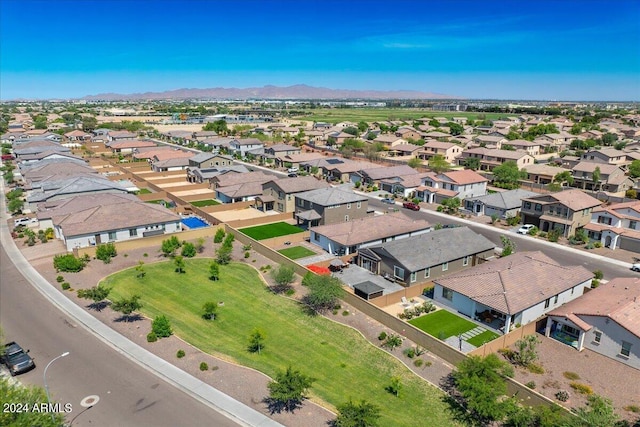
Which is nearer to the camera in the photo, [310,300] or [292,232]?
[310,300]

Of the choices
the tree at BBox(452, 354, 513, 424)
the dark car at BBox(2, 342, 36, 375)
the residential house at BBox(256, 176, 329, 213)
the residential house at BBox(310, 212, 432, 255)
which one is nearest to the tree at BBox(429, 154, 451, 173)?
the residential house at BBox(256, 176, 329, 213)

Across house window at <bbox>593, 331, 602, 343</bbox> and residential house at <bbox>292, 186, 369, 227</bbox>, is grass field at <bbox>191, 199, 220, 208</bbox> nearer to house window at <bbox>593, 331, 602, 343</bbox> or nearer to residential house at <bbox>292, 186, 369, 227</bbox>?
residential house at <bbox>292, 186, 369, 227</bbox>

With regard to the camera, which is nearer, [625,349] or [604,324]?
[625,349]

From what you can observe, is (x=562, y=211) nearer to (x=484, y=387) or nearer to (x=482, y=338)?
(x=482, y=338)

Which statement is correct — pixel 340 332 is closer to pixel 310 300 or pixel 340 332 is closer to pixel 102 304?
pixel 310 300

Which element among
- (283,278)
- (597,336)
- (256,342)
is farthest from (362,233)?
(597,336)

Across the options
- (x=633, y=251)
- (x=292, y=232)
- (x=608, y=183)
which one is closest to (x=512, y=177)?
(x=608, y=183)

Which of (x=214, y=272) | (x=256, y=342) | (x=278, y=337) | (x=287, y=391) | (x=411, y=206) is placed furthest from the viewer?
(x=411, y=206)
